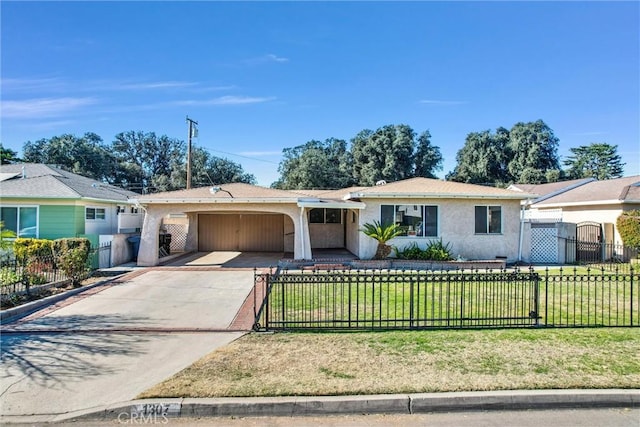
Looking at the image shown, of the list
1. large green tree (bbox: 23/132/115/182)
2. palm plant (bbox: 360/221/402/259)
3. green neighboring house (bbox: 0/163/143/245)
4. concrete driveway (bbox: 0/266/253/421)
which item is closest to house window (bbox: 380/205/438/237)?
palm plant (bbox: 360/221/402/259)

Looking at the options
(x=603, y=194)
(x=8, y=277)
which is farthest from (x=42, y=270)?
(x=603, y=194)

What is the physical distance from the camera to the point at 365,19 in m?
14.2

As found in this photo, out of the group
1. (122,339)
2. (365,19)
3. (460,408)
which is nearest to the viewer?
(460,408)

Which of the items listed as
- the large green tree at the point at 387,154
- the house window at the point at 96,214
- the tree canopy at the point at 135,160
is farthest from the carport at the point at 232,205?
the large green tree at the point at 387,154

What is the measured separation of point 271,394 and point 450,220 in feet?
47.5

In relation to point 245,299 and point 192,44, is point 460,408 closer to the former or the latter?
point 245,299

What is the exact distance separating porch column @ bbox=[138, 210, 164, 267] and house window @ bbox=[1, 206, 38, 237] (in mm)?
4870

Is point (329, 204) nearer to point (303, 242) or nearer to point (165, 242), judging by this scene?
point (303, 242)

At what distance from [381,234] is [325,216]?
6.19 metres

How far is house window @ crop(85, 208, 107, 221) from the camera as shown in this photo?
1859 cm

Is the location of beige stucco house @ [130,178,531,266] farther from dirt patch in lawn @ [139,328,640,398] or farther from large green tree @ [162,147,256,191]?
large green tree @ [162,147,256,191]

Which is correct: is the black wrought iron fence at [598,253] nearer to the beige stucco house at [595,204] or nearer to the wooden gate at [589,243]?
the wooden gate at [589,243]

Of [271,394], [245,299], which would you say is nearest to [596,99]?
[245,299]

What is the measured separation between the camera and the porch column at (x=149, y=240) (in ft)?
55.1
